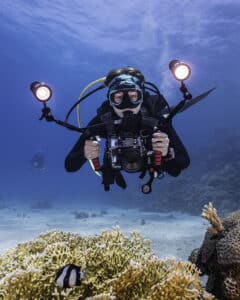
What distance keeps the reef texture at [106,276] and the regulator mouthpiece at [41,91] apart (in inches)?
67.4

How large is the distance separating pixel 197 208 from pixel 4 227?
1000 cm

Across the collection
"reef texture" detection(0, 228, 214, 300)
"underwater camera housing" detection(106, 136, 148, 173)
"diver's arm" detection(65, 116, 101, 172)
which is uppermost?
"diver's arm" detection(65, 116, 101, 172)

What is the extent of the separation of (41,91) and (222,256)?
2.88 meters

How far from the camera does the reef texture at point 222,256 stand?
3795 mm

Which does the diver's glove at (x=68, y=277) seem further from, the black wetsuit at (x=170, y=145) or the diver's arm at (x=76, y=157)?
the diver's arm at (x=76, y=157)

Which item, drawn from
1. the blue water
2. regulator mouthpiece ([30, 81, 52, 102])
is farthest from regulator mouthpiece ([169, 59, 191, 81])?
the blue water

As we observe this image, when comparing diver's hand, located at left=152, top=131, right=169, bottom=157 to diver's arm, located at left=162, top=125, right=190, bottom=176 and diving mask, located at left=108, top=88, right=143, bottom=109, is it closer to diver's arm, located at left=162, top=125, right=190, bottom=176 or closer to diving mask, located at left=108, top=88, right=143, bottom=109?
diving mask, located at left=108, top=88, right=143, bottom=109

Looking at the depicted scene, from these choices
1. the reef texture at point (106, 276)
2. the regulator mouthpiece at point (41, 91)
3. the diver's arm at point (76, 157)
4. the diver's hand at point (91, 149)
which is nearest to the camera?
the reef texture at point (106, 276)

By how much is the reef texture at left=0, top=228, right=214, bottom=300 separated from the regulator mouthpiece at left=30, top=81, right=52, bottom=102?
1.71 metres

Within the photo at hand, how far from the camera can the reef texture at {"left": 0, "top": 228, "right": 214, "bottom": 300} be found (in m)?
3.10

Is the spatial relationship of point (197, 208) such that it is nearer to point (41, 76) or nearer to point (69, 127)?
point (69, 127)

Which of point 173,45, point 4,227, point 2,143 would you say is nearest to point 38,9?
point 173,45

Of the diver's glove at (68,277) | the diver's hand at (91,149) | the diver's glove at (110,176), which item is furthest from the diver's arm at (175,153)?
the diver's glove at (68,277)

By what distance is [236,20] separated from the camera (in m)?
31.1
